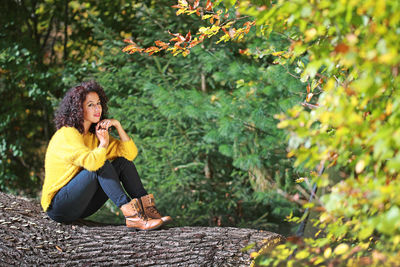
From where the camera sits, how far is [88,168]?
105 inches

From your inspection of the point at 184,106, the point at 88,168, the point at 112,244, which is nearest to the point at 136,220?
the point at 112,244

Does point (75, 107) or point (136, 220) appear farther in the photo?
point (75, 107)

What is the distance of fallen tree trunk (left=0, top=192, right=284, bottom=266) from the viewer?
2.40m

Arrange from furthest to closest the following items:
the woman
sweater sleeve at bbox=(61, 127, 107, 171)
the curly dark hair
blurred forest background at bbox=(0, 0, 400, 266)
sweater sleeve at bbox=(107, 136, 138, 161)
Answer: blurred forest background at bbox=(0, 0, 400, 266), sweater sleeve at bbox=(107, 136, 138, 161), the curly dark hair, the woman, sweater sleeve at bbox=(61, 127, 107, 171)

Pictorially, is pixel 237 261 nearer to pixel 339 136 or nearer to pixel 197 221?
pixel 339 136

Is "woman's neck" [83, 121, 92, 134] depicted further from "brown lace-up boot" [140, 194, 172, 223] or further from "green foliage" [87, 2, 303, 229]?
"green foliage" [87, 2, 303, 229]

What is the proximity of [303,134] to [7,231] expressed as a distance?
6.45 feet

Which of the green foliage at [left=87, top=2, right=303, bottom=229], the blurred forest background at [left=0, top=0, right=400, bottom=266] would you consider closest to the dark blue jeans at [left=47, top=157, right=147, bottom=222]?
the blurred forest background at [left=0, top=0, right=400, bottom=266]

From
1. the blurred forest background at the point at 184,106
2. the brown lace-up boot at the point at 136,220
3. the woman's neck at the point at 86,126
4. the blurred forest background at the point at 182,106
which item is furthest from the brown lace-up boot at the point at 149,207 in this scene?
the blurred forest background at the point at 184,106

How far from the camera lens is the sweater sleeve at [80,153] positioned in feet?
8.66

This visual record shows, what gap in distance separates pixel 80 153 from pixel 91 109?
37cm

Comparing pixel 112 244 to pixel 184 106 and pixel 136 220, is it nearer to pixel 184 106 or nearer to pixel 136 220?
pixel 136 220

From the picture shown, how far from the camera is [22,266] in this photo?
2.28m

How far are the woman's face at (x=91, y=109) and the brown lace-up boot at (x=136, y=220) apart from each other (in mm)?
591
